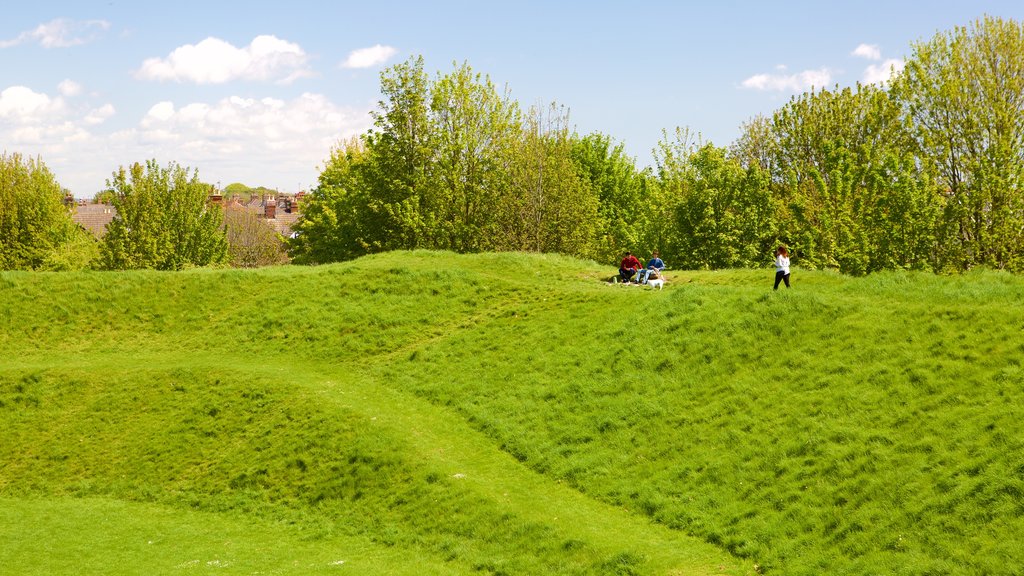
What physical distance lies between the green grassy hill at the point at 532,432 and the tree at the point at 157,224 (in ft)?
98.5

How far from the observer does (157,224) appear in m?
78.4

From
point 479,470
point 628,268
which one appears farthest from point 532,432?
point 628,268

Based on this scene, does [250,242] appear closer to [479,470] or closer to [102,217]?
[102,217]

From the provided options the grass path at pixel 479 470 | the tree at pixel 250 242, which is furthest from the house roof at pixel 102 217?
the grass path at pixel 479 470

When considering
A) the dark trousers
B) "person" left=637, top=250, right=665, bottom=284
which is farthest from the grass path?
"person" left=637, top=250, right=665, bottom=284

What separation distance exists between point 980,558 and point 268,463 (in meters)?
23.9

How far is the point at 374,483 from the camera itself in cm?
2939

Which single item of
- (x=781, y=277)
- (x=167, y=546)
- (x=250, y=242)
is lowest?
(x=167, y=546)

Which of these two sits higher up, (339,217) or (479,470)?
(339,217)

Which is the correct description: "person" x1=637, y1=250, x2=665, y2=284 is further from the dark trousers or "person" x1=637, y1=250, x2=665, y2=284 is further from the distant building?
the distant building

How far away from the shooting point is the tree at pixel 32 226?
84000 millimetres

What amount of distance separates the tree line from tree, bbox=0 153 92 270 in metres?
0.28

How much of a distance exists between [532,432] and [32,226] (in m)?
74.8

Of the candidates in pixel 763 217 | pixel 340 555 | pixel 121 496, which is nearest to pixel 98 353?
pixel 121 496
